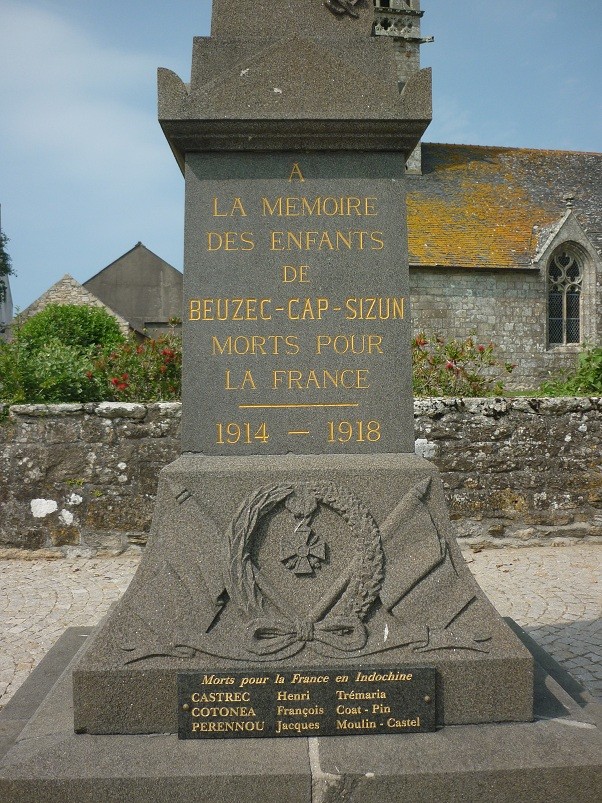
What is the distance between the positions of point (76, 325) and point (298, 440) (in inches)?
789

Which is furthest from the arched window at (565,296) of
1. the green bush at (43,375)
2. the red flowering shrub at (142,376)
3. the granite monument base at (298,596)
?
the granite monument base at (298,596)

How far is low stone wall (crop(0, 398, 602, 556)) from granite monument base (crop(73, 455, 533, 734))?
13.2 feet

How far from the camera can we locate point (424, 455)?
24.0 feet

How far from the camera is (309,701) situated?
2.83m

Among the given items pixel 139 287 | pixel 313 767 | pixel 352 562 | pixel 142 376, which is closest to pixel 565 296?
pixel 142 376

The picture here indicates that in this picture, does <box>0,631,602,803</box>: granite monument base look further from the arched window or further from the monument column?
the arched window

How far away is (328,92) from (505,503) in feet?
17.3

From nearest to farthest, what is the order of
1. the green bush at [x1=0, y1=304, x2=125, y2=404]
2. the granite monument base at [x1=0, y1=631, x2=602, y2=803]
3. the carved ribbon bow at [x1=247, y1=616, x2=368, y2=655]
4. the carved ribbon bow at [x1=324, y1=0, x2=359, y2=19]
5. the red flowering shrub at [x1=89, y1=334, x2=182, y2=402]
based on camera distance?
the granite monument base at [x1=0, y1=631, x2=602, y2=803], the carved ribbon bow at [x1=247, y1=616, x2=368, y2=655], the carved ribbon bow at [x1=324, y1=0, x2=359, y2=19], the green bush at [x1=0, y1=304, x2=125, y2=404], the red flowering shrub at [x1=89, y1=334, x2=182, y2=402]

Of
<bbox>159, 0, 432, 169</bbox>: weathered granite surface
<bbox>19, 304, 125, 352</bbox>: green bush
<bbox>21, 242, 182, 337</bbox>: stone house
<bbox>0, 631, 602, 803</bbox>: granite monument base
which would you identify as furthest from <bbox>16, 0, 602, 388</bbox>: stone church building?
<bbox>0, 631, 602, 803</bbox>: granite monument base

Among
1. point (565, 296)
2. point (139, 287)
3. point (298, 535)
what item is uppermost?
point (139, 287)

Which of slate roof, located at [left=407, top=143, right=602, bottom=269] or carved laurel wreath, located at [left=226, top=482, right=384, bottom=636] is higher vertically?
slate roof, located at [left=407, top=143, right=602, bottom=269]

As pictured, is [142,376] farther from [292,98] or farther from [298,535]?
[298,535]

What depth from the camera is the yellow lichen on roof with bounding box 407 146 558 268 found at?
19.7 metres

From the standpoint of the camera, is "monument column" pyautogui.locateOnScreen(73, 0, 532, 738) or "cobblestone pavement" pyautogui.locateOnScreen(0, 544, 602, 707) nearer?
"monument column" pyautogui.locateOnScreen(73, 0, 532, 738)
